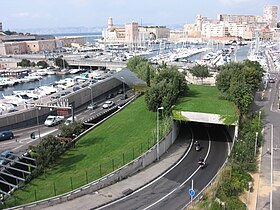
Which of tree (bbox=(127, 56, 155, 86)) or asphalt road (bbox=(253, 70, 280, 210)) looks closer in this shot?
asphalt road (bbox=(253, 70, 280, 210))

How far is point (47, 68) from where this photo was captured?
336ft

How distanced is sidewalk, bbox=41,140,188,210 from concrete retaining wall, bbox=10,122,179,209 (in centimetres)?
32

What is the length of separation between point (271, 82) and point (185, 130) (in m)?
30.9

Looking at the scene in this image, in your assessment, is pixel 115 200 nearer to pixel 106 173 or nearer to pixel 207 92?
pixel 106 173

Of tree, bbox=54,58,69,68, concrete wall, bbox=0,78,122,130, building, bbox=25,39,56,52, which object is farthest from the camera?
building, bbox=25,39,56,52

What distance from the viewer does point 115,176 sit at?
2456 cm

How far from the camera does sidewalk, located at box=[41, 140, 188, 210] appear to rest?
21.2m

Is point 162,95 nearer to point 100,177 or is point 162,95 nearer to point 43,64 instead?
point 100,177

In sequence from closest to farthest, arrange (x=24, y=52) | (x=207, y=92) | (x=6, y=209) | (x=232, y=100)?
(x=6, y=209) < (x=232, y=100) < (x=207, y=92) < (x=24, y=52)

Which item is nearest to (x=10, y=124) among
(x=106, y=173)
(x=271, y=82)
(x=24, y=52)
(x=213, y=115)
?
(x=106, y=173)

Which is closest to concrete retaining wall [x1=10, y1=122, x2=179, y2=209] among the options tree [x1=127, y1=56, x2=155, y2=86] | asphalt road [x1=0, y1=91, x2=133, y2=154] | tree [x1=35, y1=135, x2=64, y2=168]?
tree [x1=35, y1=135, x2=64, y2=168]

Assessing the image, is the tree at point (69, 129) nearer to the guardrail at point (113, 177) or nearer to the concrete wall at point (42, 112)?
the guardrail at point (113, 177)

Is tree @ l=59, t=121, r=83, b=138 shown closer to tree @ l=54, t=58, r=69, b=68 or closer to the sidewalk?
the sidewalk

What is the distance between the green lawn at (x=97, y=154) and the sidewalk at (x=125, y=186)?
1.33 meters
